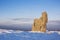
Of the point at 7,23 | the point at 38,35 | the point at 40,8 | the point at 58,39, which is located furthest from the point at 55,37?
the point at 7,23

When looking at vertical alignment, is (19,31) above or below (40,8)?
below

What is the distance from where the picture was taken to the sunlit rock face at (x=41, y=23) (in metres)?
4.91

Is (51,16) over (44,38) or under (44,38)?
over

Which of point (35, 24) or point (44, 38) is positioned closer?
point (44, 38)

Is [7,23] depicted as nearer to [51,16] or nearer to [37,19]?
[37,19]

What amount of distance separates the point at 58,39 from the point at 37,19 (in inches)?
33.5

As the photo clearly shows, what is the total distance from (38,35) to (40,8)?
769 mm

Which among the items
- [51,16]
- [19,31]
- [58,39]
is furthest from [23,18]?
[58,39]

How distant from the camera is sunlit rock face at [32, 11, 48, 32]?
193 inches

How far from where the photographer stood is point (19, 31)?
4.89m

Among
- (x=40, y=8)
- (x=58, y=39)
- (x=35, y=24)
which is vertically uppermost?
(x=40, y=8)

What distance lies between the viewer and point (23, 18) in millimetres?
4895

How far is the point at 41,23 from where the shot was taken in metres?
5.18

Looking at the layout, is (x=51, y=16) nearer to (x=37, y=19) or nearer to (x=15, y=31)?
(x=37, y=19)
